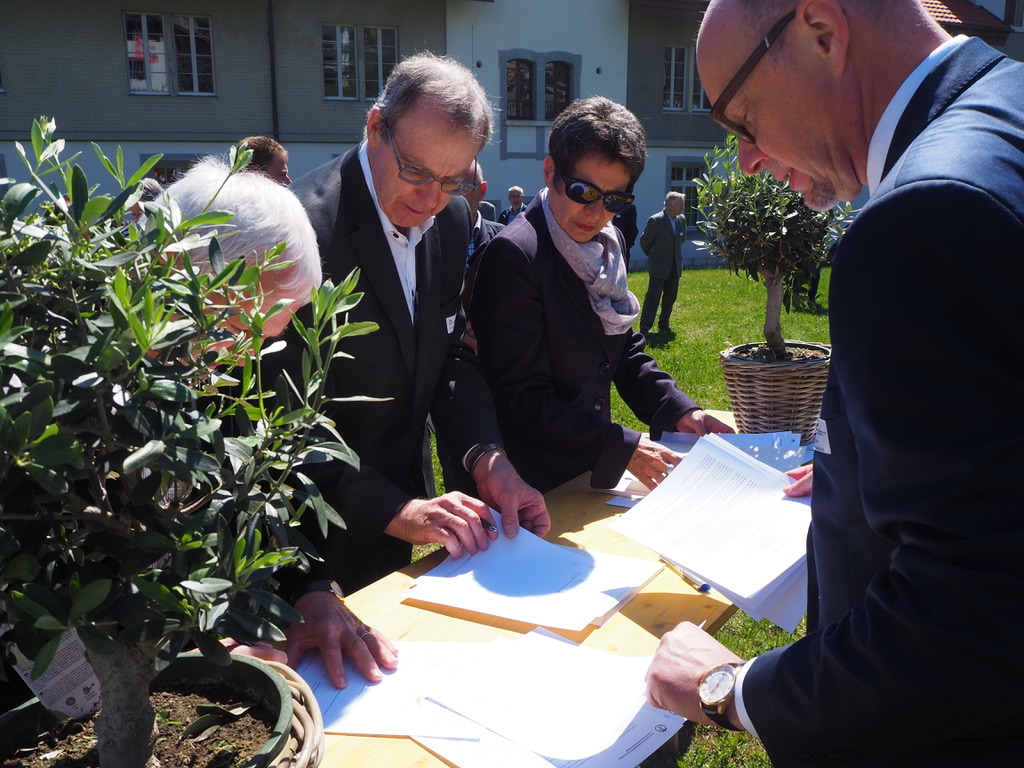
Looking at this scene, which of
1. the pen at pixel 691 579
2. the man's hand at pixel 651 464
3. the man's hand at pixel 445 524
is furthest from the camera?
the man's hand at pixel 651 464

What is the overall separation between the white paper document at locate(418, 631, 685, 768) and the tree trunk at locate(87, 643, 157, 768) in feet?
1.62

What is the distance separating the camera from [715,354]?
31.7 feet

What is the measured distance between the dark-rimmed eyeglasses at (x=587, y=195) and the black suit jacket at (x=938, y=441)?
152cm

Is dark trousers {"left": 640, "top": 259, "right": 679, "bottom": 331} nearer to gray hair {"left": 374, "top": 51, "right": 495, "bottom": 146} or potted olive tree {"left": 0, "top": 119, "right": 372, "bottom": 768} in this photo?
gray hair {"left": 374, "top": 51, "right": 495, "bottom": 146}

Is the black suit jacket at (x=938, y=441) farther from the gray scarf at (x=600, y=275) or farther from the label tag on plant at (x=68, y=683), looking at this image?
the gray scarf at (x=600, y=275)

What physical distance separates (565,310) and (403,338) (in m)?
0.61

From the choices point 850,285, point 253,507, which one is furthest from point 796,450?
point 253,507

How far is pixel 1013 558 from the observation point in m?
0.90

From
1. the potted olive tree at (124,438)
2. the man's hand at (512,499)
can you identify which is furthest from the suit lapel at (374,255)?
the potted olive tree at (124,438)

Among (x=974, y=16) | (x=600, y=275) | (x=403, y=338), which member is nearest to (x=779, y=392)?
(x=600, y=275)

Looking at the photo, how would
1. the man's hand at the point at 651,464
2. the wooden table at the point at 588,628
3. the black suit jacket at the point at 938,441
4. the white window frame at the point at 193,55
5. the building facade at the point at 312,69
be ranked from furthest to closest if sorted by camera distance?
the white window frame at the point at 193,55 → the building facade at the point at 312,69 → the man's hand at the point at 651,464 → the wooden table at the point at 588,628 → the black suit jacket at the point at 938,441

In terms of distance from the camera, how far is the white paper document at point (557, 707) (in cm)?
133

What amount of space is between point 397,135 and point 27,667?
153 cm

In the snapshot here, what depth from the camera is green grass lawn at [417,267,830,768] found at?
9.97 feet
